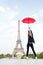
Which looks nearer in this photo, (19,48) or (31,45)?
(31,45)

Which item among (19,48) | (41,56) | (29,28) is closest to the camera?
(29,28)

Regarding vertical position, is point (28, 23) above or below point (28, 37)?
above

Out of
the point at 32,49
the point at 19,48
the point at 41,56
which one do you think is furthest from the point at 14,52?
the point at 32,49

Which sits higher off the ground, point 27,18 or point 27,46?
point 27,18

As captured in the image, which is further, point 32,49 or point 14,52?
point 14,52

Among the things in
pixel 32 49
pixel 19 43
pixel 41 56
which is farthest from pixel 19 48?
pixel 32 49

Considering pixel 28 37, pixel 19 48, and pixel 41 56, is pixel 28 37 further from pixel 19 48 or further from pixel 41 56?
pixel 19 48

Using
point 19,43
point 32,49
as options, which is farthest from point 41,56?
point 32,49

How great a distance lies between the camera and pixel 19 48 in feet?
78.3

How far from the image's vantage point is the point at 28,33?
11758 mm

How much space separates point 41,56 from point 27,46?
34.1 feet

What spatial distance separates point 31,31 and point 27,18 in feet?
3.12

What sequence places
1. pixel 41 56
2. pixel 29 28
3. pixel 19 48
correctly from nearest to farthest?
pixel 29 28 → pixel 41 56 → pixel 19 48

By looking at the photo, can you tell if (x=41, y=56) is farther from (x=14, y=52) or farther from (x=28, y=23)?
(x=28, y=23)
